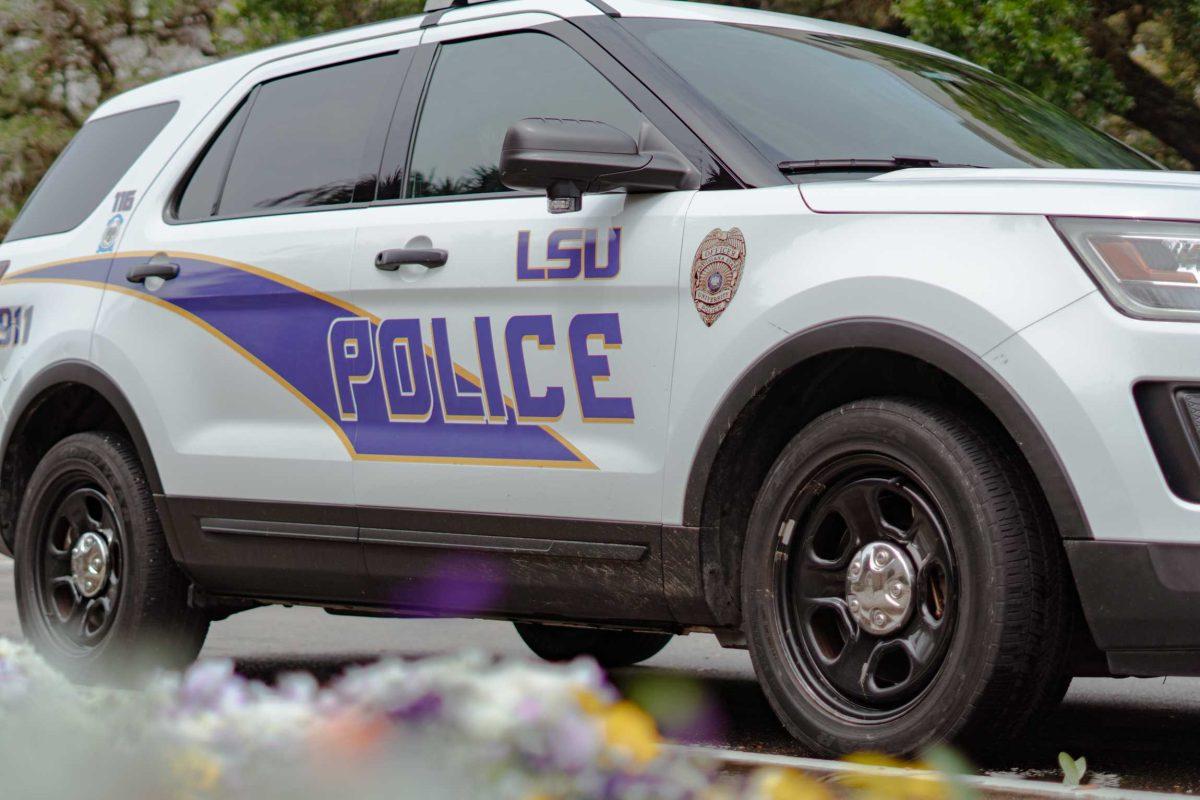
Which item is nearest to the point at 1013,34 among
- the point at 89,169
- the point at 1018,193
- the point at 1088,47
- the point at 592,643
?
the point at 1088,47

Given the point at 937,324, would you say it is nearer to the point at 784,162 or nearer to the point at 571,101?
the point at 784,162

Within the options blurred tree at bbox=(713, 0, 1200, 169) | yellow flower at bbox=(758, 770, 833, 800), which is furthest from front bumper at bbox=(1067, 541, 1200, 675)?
blurred tree at bbox=(713, 0, 1200, 169)

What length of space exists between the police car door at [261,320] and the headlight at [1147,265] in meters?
2.21

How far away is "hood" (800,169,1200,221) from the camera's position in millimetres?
3682

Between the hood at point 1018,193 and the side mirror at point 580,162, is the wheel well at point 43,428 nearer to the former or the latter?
the side mirror at point 580,162

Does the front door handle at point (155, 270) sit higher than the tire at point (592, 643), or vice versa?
the front door handle at point (155, 270)

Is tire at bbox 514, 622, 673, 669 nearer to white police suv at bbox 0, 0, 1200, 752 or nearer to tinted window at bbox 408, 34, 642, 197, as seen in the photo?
white police suv at bbox 0, 0, 1200, 752

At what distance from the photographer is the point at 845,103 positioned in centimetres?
475

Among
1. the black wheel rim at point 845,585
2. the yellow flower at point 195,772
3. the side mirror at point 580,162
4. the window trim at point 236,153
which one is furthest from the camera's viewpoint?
the window trim at point 236,153

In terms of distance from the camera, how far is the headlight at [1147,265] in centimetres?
360

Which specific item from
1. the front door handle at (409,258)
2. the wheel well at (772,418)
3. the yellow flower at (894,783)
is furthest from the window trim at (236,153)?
the yellow flower at (894,783)

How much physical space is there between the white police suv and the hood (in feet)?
0.04

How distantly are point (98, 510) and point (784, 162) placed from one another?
277 cm

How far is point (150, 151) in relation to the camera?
624 cm
